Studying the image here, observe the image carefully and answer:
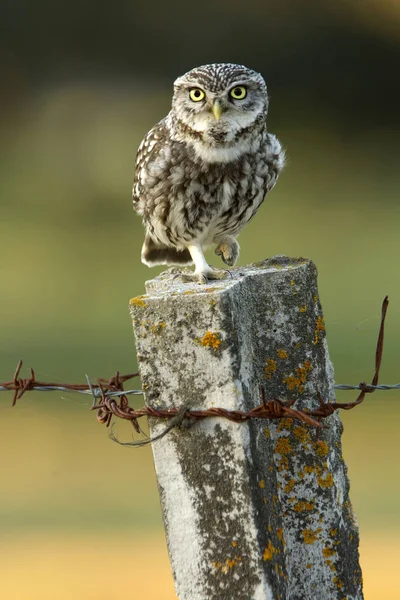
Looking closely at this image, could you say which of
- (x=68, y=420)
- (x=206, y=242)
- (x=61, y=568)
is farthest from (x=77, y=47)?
(x=206, y=242)

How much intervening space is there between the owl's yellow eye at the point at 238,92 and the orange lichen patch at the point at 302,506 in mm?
1603

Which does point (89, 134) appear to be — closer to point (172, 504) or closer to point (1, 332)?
point (1, 332)

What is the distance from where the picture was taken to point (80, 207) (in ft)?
55.7

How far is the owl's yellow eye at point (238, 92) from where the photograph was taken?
3.49 m

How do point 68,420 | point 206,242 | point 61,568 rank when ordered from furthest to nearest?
point 68,420
point 61,568
point 206,242

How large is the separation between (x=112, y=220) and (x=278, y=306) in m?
14.0

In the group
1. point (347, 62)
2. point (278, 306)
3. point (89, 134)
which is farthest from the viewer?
point (347, 62)

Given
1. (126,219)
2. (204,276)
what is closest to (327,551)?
(204,276)

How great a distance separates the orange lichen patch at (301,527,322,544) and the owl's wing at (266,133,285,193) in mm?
1691

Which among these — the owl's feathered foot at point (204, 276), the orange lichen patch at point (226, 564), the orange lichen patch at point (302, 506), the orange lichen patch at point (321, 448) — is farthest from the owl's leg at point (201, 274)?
the orange lichen patch at point (226, 564)

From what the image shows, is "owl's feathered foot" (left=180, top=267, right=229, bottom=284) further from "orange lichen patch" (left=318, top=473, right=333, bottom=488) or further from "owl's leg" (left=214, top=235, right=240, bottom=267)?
"owl's leg" (left=214, top=235, right=240, bottom=267)

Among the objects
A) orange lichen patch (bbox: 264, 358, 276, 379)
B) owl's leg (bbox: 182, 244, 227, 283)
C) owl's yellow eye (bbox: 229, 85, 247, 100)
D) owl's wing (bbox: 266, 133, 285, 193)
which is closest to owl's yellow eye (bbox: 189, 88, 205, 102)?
owl's yellow eye (bbox: 229, 85, 247, 100)

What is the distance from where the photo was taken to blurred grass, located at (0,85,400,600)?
7418mm

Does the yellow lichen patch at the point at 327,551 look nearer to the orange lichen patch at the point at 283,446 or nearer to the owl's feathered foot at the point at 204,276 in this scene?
the orange lichen patch at the point at 283,446
